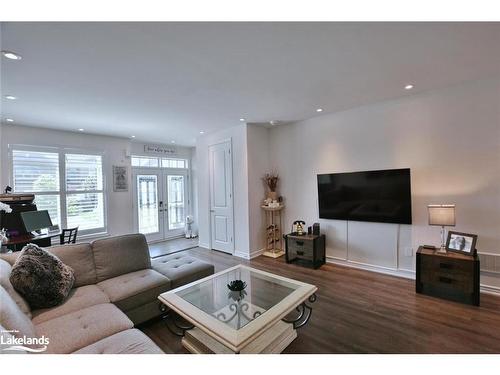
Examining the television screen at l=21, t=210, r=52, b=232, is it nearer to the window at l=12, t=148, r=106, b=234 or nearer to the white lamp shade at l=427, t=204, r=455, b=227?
the window at l=12, t=148, r=106, b=234

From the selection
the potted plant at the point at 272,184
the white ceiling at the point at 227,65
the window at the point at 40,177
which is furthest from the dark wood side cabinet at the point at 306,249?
the window at the point at 40,177

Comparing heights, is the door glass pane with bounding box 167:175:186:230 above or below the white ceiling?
below

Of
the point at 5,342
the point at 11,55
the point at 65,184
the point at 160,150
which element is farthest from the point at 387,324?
the point at 160,150

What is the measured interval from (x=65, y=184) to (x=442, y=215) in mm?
6250

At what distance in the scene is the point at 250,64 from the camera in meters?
2.24

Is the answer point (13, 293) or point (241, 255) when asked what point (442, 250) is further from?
point (13, 293)

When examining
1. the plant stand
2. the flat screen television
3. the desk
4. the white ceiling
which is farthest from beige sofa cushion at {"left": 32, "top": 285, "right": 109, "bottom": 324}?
the flat screen television

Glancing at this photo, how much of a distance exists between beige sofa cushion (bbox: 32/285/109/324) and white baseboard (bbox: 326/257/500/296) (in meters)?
3.40

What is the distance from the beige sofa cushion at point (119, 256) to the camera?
2.48 metres

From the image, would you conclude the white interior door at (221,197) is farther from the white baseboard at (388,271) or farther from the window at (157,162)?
the white baseboard at (388,271)

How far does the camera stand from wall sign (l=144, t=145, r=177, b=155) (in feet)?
19.7
